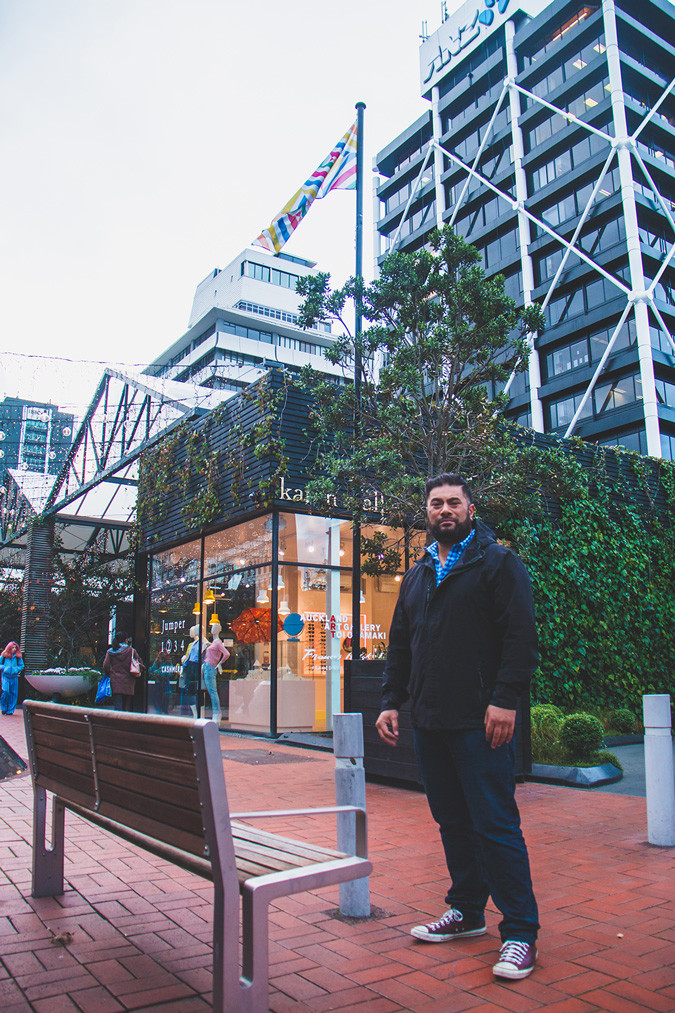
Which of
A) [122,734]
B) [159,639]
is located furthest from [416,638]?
[159,639]

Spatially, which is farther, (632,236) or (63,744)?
(632,236)

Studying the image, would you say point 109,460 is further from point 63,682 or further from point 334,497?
point 334,497

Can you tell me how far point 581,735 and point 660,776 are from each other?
8.94ft

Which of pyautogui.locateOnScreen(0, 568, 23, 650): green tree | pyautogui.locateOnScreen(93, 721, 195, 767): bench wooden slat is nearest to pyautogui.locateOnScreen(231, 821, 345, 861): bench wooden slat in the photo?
pyautogui.locateOnScreen(93, 721, 195, 767): bench wooden slat

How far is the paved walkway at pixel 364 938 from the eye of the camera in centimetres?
239

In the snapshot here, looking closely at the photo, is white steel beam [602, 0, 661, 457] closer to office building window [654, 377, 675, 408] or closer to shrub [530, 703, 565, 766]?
office building window [654, 377, 675, 408]

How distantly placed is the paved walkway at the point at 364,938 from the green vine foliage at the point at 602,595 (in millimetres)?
6823

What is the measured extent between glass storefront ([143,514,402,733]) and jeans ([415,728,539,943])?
786 centimetres

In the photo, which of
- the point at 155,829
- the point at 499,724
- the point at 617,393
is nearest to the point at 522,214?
the point at 617,393

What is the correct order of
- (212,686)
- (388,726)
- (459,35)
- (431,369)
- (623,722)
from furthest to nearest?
(459,35) < (212,686) < (623,722) < (431,369) < (388,726)

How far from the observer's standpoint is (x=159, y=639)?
1438 cm

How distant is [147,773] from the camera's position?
7.73 feet

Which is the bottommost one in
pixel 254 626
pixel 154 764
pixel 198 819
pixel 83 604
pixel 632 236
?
pixel 198 819

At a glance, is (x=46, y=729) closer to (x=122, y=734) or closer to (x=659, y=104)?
(x=122, y=734)
